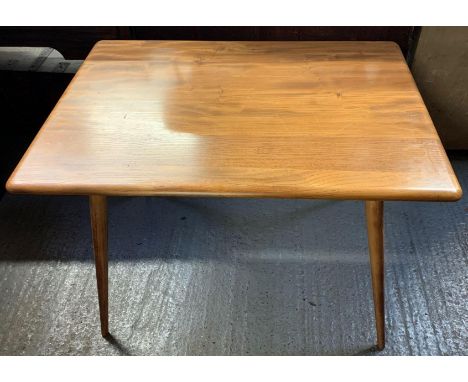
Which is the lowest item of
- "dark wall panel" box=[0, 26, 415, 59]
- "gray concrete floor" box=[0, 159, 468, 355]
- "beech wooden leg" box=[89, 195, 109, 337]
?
"gray concrete floor" box=[0, 159, 468, 355]

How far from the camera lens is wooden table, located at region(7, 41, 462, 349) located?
2.17ft

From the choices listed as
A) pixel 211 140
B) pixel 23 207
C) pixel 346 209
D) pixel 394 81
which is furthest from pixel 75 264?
pixel 394 81

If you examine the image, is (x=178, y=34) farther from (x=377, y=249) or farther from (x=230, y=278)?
(x=377, y=249)

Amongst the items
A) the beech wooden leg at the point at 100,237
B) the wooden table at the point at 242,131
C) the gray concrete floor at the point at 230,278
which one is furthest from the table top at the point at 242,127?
the gray concrete floor at the point at 230,278

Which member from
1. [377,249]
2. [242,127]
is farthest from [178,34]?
[377,249]

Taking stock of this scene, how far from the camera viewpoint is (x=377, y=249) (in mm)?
820

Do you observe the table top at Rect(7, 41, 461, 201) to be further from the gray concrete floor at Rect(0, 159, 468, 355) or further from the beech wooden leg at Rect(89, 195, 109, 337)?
the gray concrete floor at Rect(0, 159, 468, 355)

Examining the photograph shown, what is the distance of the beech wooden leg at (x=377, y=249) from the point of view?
80 centimetres

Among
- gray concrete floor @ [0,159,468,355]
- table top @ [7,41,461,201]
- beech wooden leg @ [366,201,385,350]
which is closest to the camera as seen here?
table top @ [7,41,461,201]

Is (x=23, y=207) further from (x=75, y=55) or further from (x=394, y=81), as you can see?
(x=394, y=81)

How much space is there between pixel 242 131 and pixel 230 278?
41 centimetres

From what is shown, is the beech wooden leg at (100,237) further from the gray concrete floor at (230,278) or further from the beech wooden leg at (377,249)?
the beech wooden leg at (377,249)

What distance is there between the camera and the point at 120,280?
1.05 metres

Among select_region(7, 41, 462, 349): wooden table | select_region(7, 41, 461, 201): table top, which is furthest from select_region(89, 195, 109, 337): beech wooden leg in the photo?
select_region(7, 41, 461, 201): table top
